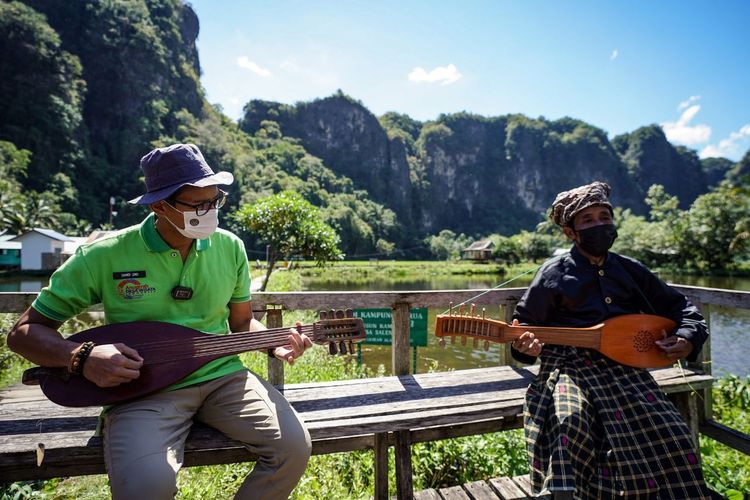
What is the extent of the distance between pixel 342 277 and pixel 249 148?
70.1 metres

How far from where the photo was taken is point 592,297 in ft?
7.95

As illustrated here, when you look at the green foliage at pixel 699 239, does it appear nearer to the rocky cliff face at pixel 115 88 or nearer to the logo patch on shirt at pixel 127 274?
the logo patch on shirt at pixel 127 274

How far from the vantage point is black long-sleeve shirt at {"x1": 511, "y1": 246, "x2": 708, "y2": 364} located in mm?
2383

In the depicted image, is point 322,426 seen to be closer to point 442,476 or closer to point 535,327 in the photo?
point 535,327

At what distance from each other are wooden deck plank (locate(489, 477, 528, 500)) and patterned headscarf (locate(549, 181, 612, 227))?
1808 mm

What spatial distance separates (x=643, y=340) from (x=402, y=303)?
1587 millimetres

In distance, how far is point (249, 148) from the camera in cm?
9706

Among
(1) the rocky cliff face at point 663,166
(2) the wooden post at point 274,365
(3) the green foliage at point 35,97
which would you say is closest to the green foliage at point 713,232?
(2) the wooden post at point 274,365

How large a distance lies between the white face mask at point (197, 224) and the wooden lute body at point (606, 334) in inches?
55.0

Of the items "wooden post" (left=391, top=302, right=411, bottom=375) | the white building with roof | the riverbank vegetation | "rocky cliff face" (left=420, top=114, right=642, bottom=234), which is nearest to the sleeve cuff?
the riverbank vegetation

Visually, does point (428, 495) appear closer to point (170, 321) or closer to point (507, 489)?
point (507, 489)

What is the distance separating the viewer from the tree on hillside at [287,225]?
46.5 ft

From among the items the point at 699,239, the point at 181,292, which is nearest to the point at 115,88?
the point at 181,292

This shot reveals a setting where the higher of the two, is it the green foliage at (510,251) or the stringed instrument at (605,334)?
the stringed instrument at (605,334)
